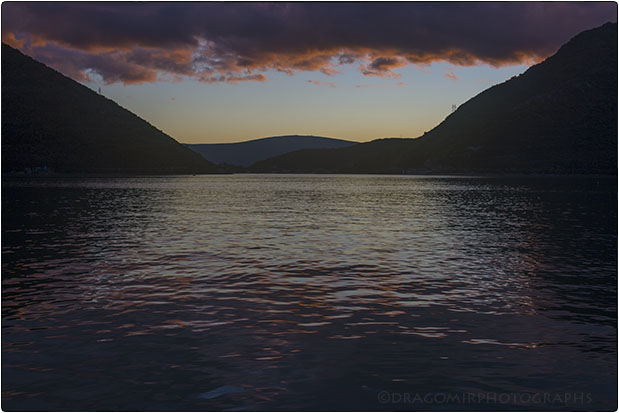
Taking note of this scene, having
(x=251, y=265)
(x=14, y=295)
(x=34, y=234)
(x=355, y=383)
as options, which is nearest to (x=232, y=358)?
(x=355, y=383)

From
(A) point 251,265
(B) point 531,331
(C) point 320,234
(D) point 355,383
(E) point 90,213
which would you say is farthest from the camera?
(E) point 90,213

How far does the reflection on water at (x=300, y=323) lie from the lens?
13375 mm

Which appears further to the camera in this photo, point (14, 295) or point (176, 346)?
point (14, 295)

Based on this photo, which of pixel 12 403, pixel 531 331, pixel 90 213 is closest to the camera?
pixel 12 403

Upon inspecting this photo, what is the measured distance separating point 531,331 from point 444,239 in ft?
83.3

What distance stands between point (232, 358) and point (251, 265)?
1548cm

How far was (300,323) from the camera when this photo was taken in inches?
740

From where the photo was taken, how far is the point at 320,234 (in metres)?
46.5

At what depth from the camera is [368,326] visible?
1847 centimetres

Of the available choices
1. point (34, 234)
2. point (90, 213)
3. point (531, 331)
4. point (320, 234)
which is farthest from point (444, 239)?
point (90, 213)

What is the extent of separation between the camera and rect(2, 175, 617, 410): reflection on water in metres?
13.4

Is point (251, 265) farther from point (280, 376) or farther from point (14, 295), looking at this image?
point (280, 376)

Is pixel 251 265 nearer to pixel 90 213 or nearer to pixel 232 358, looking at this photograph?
pixel 232 358

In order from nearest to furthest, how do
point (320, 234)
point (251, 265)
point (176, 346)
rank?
point (176, 346) < point (251, 265) < point (320, 234)
